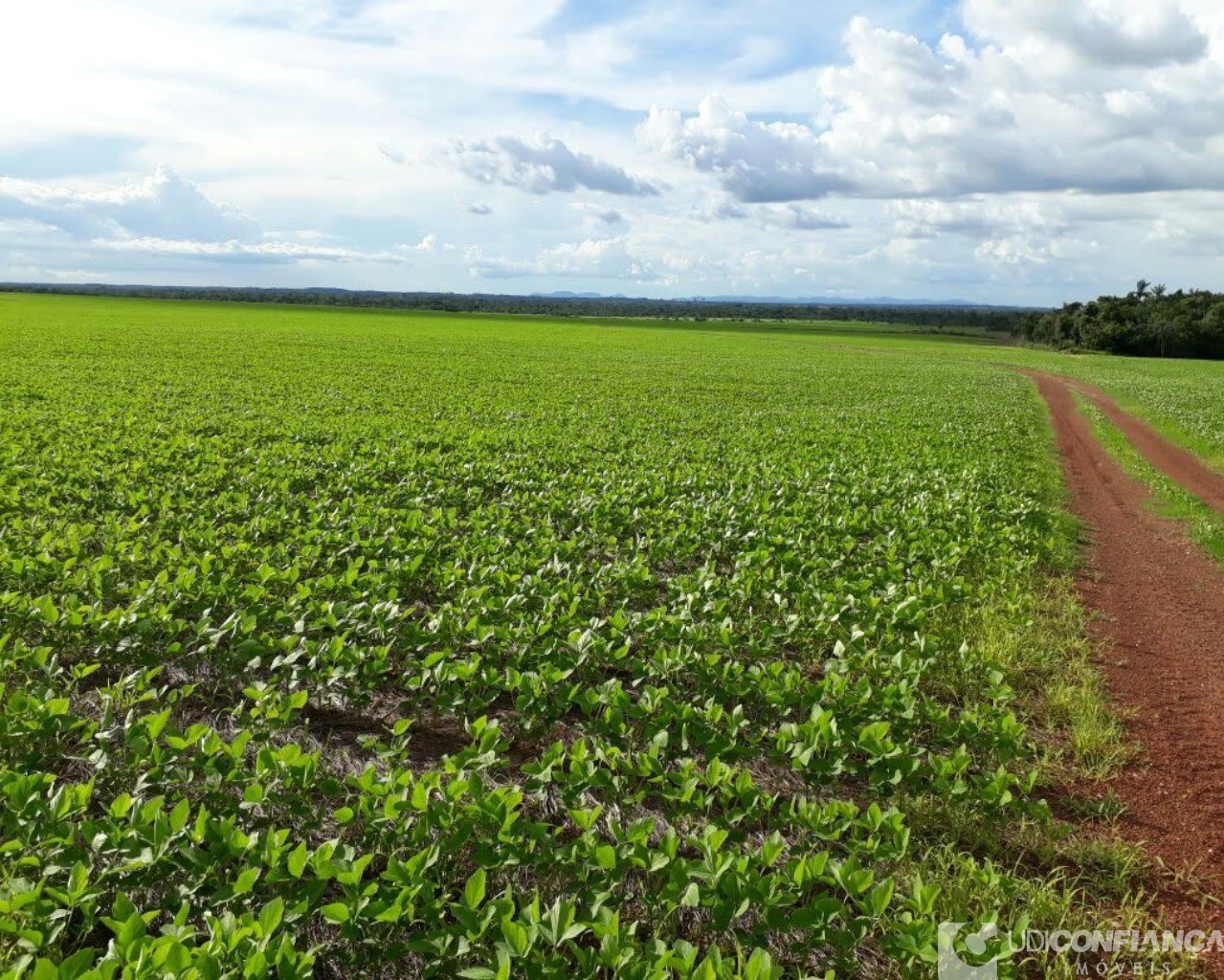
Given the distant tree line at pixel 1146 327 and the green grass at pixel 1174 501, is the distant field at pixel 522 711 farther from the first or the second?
the distant tree line at pixel 1146 327

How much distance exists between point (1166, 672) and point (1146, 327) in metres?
124

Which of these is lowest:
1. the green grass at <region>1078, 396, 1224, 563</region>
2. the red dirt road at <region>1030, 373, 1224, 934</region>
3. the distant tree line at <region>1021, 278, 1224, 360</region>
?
the red dirt road at <region>1030, 373, 1224, 934</region>

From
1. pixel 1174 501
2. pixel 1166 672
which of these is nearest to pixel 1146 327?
pixel 1174 501

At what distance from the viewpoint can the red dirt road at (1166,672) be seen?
200 inches

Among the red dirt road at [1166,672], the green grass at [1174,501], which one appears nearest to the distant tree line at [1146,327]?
the green grass at [1174,501]

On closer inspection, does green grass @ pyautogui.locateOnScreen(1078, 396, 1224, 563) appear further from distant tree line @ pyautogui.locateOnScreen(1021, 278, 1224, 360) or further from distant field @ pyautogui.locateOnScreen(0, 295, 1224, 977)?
distant tree line @ pyautogui.locateOnScreen(1021, 278, 1224, 360)

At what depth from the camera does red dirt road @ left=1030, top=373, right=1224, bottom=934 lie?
509 centimetres

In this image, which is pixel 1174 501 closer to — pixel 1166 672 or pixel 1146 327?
pixel 1166 672

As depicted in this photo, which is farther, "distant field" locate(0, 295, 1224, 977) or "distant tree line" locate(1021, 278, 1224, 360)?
"distant tree line" locate(1021, 278, 1224, 360)

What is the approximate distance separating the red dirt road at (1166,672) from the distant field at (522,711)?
1.50ft

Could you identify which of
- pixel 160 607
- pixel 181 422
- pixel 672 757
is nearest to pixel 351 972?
pixel 672 757

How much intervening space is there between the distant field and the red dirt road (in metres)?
0.46

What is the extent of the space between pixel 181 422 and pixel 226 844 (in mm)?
18520

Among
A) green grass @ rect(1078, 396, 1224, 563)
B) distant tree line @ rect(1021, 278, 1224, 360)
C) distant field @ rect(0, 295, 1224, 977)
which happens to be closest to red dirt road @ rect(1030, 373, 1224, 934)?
green grass @ rect(1078, 396, 1224, 563)
